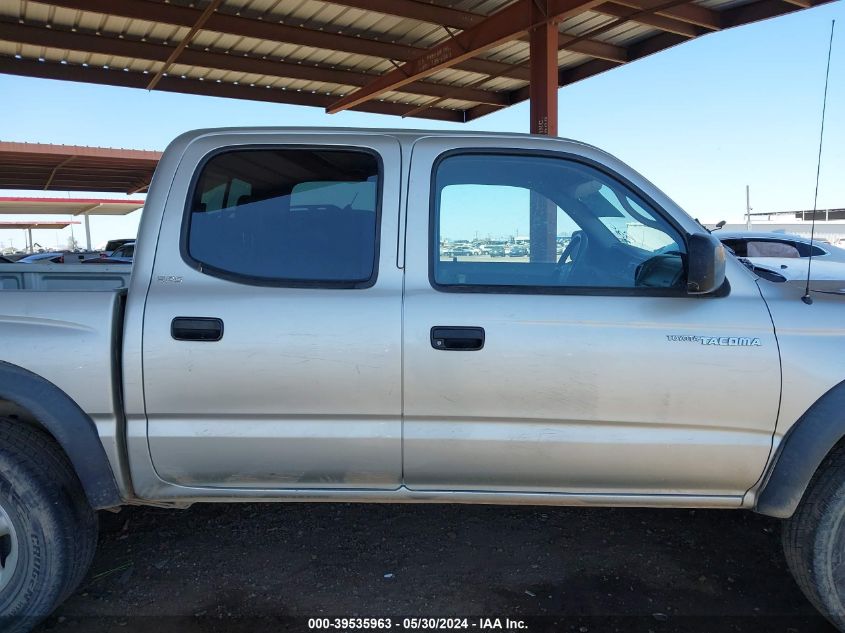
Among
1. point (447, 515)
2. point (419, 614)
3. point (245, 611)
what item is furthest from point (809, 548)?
point (245, 611)

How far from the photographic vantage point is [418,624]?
8.32ft

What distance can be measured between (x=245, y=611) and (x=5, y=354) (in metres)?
1.46

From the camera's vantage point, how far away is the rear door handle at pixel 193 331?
90.8 inches

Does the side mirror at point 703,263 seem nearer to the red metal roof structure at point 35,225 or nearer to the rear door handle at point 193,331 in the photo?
the rear door handle at point 193,331

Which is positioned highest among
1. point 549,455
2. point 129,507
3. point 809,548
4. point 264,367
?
point 264,367

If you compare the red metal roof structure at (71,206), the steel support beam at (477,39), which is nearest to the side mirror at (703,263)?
the steel support beam at (477,39)

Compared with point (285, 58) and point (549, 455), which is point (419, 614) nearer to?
point (549, 455)

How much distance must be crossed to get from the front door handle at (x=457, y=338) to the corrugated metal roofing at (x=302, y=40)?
7.18 meters

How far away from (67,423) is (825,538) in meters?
2.95

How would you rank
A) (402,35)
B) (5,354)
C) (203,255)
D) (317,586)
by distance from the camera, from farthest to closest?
(402,35)
(317,586)
(203,255)
(5,354)

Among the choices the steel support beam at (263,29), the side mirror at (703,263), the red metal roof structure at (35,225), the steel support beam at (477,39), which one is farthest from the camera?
the red metal roof structure at (35,225)

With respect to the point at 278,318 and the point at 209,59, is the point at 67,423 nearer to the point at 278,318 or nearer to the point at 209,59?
the point at 278,318

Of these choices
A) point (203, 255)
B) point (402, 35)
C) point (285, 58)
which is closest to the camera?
point (203, 255)

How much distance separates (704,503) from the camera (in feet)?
7.90
